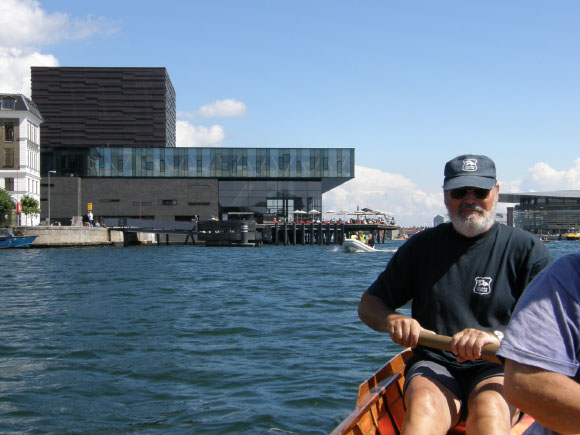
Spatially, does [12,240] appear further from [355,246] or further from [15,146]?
[355,246]

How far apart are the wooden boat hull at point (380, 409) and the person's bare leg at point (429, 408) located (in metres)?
0.22

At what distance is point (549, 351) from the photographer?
1613mm

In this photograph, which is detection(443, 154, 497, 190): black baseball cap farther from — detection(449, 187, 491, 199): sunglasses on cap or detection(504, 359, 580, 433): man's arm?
detection(504, 359, 580, 433): man's arm

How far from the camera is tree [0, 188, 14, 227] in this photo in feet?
198

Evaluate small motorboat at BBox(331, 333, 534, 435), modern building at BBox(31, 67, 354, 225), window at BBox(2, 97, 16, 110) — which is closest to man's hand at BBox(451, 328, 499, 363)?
small motorboat at BBox(331, 333, 534, 435)

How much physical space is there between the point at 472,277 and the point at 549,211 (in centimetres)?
16545

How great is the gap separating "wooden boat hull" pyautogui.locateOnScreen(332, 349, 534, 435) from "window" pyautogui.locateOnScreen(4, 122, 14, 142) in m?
69.5

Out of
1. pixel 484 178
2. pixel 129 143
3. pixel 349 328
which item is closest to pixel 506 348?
pixel 484 178

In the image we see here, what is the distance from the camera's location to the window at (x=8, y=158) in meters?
67.1

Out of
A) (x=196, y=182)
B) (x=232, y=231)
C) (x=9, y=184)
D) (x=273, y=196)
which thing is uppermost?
(x=196, y=182)

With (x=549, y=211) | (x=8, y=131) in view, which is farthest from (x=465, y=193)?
(x=549, y=211)

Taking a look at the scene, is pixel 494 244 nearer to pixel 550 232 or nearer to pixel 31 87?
pixel 31 87

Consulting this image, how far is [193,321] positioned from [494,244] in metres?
10.3

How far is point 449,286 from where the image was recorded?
3707mm
